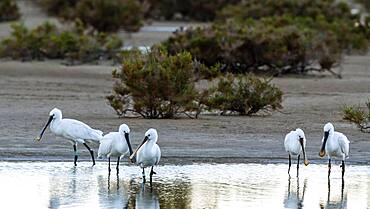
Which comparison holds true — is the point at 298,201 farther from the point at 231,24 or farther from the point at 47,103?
the point at 231,24

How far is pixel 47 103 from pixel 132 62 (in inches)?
94.0

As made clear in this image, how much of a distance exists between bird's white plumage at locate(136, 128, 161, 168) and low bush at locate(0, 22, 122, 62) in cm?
1694

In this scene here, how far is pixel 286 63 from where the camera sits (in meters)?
28.4

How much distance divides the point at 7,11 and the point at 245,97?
29.6 metres

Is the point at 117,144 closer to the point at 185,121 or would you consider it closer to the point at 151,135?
the point at 151,135

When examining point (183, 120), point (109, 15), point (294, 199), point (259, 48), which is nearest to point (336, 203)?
point (294, 199)

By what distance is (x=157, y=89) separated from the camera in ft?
65.2

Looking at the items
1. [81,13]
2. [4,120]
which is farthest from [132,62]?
[81,13]

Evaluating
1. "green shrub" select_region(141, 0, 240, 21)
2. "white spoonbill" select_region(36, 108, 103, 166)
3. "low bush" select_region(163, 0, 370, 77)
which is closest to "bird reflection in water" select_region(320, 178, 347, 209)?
"white spoonbill" select_region(36, 108, 103, 166)

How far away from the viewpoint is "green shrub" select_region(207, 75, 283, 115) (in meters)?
20.3

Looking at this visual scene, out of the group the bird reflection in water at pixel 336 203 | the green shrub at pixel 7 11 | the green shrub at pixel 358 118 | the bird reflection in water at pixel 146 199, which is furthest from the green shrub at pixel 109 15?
the bird reflection in water at pixel 336 203

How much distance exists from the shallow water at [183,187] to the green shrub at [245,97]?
4.75 meters

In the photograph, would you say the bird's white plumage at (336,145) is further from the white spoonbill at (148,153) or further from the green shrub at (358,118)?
the green shrub at (358,118)

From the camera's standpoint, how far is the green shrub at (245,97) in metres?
20.3
